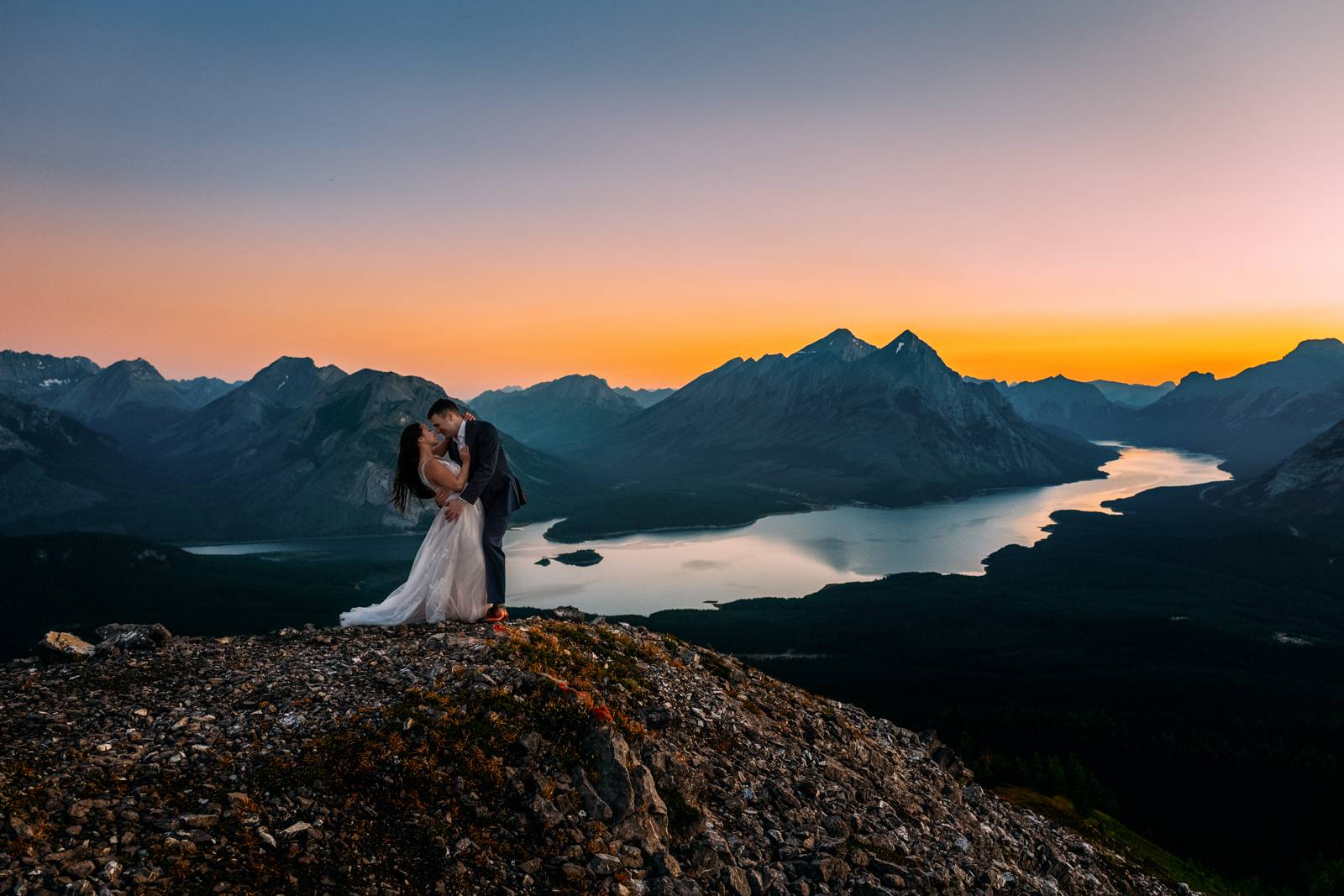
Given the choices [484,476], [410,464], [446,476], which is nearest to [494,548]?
[484,476]

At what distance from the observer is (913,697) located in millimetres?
135000

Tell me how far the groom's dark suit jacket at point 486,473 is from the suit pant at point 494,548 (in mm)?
63

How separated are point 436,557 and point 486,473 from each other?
2841mm

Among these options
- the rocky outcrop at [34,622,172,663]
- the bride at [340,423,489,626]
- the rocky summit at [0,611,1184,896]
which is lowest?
the rocky summit at [0,611,1184,896]

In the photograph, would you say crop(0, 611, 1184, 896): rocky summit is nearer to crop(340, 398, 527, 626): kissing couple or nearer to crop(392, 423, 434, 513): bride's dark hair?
crop(340, 398, 527, 626): kissing couple

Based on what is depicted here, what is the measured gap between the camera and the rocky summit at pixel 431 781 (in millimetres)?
9438

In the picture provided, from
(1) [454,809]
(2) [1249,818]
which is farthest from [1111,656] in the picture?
(1) [454,809]

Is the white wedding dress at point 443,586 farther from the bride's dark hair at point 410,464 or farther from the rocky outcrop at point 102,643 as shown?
the rocky outcrop at point 102,643

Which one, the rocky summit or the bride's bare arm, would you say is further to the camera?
the bride's bare arm

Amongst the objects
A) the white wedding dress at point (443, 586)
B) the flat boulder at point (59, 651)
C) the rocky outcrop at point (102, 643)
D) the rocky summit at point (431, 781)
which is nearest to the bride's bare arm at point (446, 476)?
the white wedding dress at point (443, 586)

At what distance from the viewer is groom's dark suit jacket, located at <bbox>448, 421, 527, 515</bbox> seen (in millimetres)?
17469

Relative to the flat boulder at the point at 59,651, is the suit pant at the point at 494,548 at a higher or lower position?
higher

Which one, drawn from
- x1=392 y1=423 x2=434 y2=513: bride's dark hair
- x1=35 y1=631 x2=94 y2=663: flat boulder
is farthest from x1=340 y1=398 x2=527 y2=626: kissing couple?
x1=35 y1=631 x2=94 y2=663: flat boulder

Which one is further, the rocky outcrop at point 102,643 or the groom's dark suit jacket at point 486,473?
the groom's dark suit jacket at point 486,473
